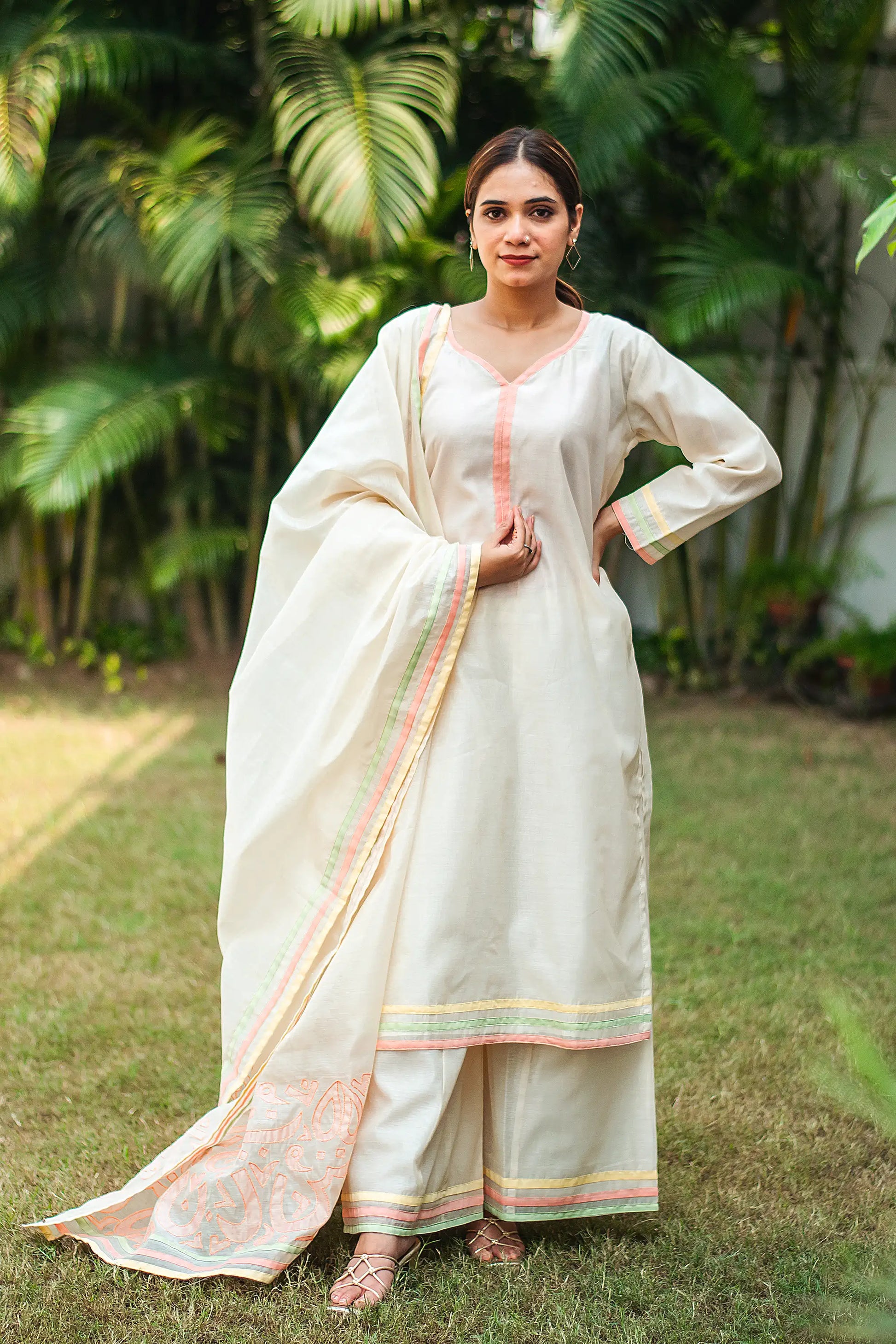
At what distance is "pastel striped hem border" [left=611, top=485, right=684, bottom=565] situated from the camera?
7.04 feet

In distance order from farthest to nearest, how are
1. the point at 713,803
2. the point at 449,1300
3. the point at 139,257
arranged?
the point at 139,257 < the point at 713,803 < the point at 449,1300

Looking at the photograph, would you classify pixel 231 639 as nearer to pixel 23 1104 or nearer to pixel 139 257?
pixel 139 257

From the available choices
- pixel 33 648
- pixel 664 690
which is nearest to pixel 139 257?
pixel 33 648

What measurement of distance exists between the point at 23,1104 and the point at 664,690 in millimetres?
4182

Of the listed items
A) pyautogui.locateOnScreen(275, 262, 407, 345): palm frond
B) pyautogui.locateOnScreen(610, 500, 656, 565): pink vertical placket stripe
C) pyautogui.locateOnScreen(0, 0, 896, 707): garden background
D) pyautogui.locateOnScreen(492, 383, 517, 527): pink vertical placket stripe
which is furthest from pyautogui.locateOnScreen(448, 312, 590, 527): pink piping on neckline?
pyautogui.locateOnScreen(275, 262, 407, 345): palm frond

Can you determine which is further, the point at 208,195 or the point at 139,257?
the point at 139,257

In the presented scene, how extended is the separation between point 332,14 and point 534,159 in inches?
147

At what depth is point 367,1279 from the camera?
194 cm

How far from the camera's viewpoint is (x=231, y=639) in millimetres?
7098

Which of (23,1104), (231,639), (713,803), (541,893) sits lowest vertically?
(231,639)

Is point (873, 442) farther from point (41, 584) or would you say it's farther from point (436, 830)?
point (436, 830)

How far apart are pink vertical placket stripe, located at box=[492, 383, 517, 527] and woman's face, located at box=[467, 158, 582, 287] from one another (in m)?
0.18

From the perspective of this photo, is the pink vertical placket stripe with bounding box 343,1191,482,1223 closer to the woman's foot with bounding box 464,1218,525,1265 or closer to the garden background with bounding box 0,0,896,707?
the woman's foot with bounding box 464,1218,525,1265

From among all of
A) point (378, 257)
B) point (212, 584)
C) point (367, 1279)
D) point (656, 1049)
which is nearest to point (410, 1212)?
point (367, 1279)
